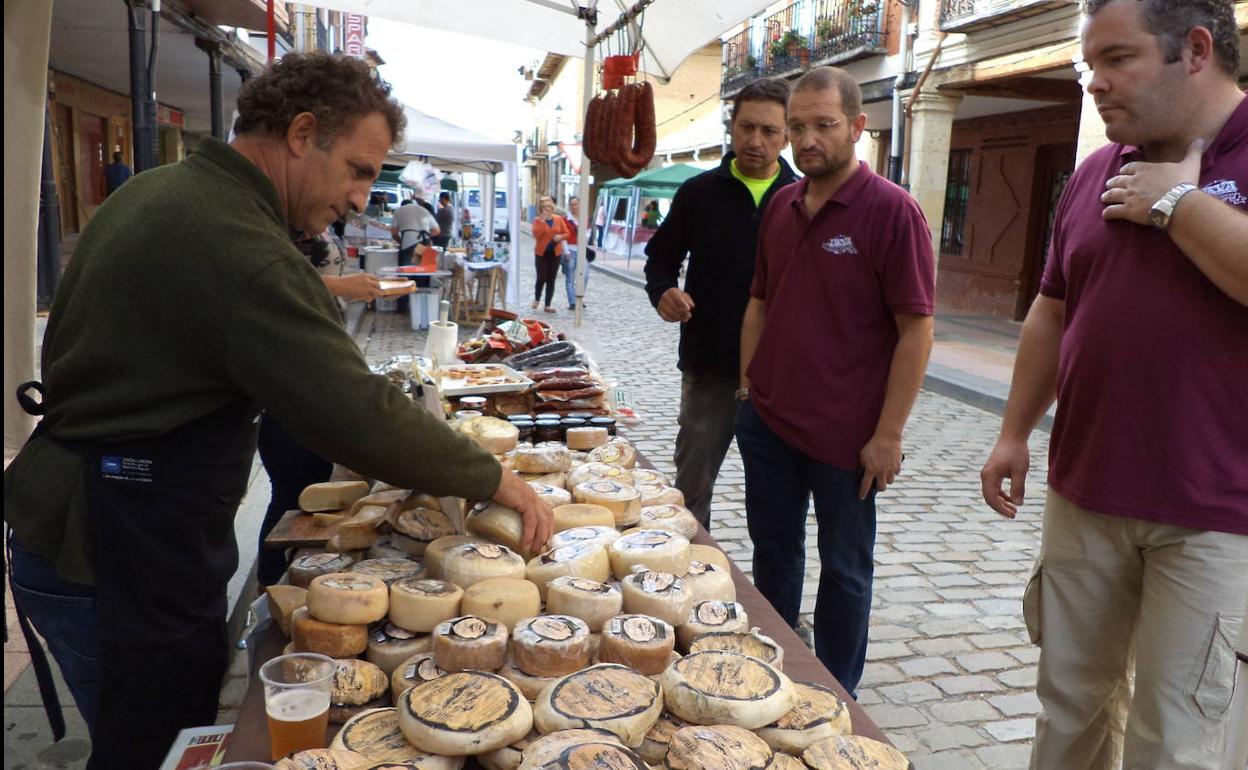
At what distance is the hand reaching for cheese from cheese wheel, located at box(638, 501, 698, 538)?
0.40m

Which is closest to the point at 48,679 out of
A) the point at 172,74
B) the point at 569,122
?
the point at 172,74

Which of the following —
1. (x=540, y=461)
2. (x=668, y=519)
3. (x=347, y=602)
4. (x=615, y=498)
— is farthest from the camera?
(x=540, y=461)

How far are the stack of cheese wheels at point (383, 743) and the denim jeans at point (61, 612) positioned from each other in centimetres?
78

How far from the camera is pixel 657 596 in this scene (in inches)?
71.5

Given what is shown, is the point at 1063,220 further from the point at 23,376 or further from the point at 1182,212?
the point at 23,376

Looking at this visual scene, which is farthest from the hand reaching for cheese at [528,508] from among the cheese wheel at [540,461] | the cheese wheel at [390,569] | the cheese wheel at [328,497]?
the cheese wheel at [328,497]

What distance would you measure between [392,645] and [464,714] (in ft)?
1.20

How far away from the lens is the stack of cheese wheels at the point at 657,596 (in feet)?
5.94

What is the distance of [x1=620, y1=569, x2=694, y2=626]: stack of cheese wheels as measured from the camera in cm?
181

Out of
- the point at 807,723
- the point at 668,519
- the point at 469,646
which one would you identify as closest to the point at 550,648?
the point at 469,646

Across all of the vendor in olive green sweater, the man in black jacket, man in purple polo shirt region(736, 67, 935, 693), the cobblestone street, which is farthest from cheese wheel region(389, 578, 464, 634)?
the man in black jacket

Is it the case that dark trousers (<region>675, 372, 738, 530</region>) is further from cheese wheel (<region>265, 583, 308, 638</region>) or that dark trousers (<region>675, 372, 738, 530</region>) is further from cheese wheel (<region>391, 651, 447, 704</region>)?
cheese wheel (<region>391, 651, 447, 704</region>)

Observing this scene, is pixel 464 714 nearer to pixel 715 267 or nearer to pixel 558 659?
pixel 558 659

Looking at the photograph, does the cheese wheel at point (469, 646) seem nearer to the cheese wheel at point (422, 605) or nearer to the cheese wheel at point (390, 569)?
the cheese wheel at point (422, 605)
